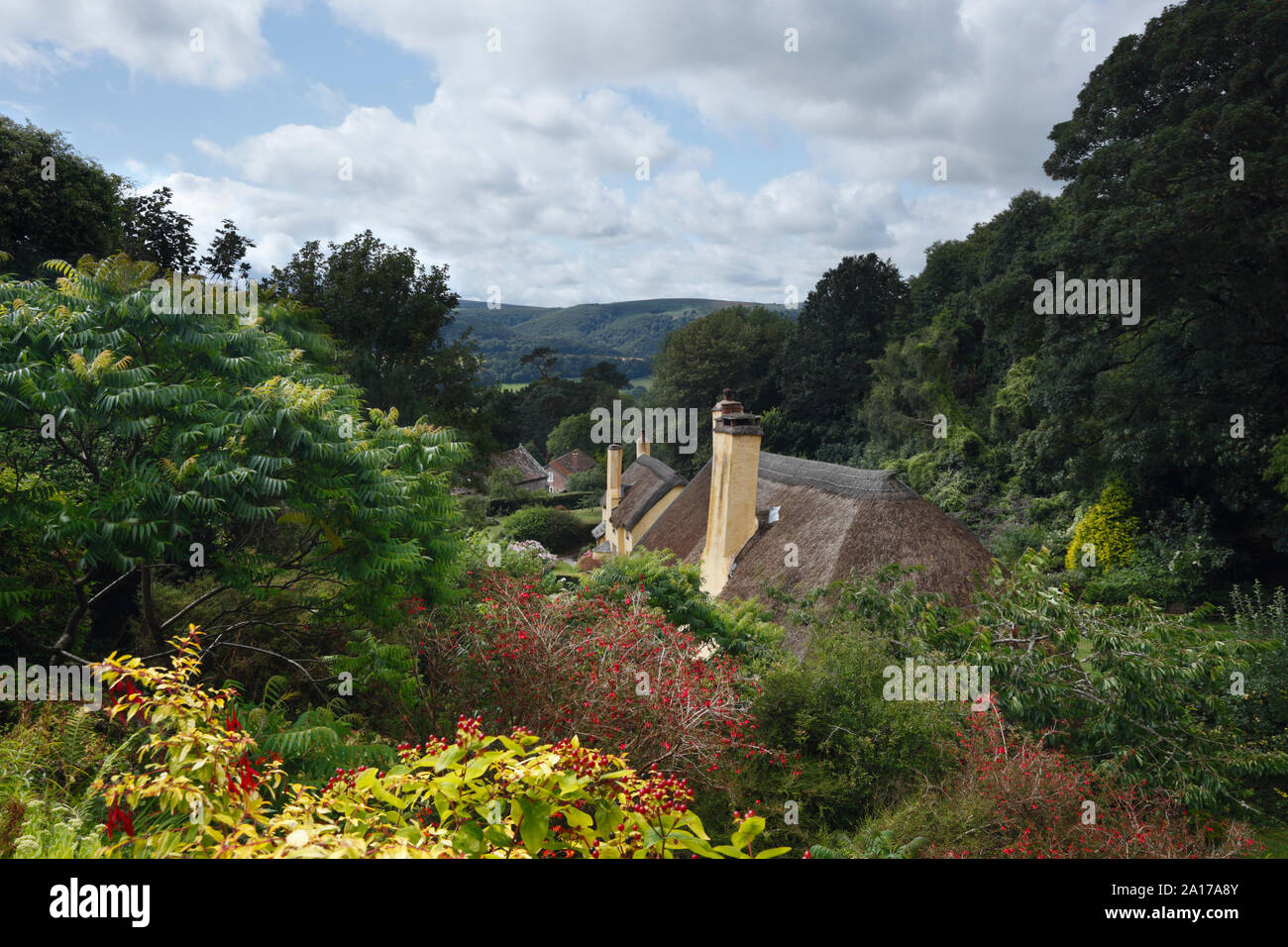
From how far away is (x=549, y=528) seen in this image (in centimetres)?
4012

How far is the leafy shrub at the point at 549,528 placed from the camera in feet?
128

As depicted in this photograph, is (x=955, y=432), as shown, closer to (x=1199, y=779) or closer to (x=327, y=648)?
(x=1199, y=779)

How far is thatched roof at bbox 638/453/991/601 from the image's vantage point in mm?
13641

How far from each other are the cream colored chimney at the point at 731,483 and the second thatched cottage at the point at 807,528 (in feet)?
0.07

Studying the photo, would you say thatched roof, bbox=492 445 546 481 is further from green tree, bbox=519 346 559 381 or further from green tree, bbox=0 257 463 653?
green tree, bbox=0 257 463 653

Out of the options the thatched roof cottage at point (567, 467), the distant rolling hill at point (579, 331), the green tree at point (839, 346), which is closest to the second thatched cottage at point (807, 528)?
the green tree at point (839, 346)

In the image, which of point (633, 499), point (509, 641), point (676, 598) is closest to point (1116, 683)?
point (676, 598)

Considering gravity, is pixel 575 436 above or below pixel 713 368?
below

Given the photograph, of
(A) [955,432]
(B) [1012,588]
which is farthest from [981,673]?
(A) [955,432]

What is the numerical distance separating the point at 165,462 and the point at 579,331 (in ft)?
488

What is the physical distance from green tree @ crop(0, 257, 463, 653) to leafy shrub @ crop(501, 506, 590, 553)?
30.7m

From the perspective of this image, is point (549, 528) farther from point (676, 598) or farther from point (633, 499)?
point (676, 598)

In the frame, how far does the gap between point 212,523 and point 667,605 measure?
633 centimetres

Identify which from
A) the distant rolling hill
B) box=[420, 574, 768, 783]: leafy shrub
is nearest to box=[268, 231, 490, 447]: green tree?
box=[420, 574, 768, 783]: leafy shrub
